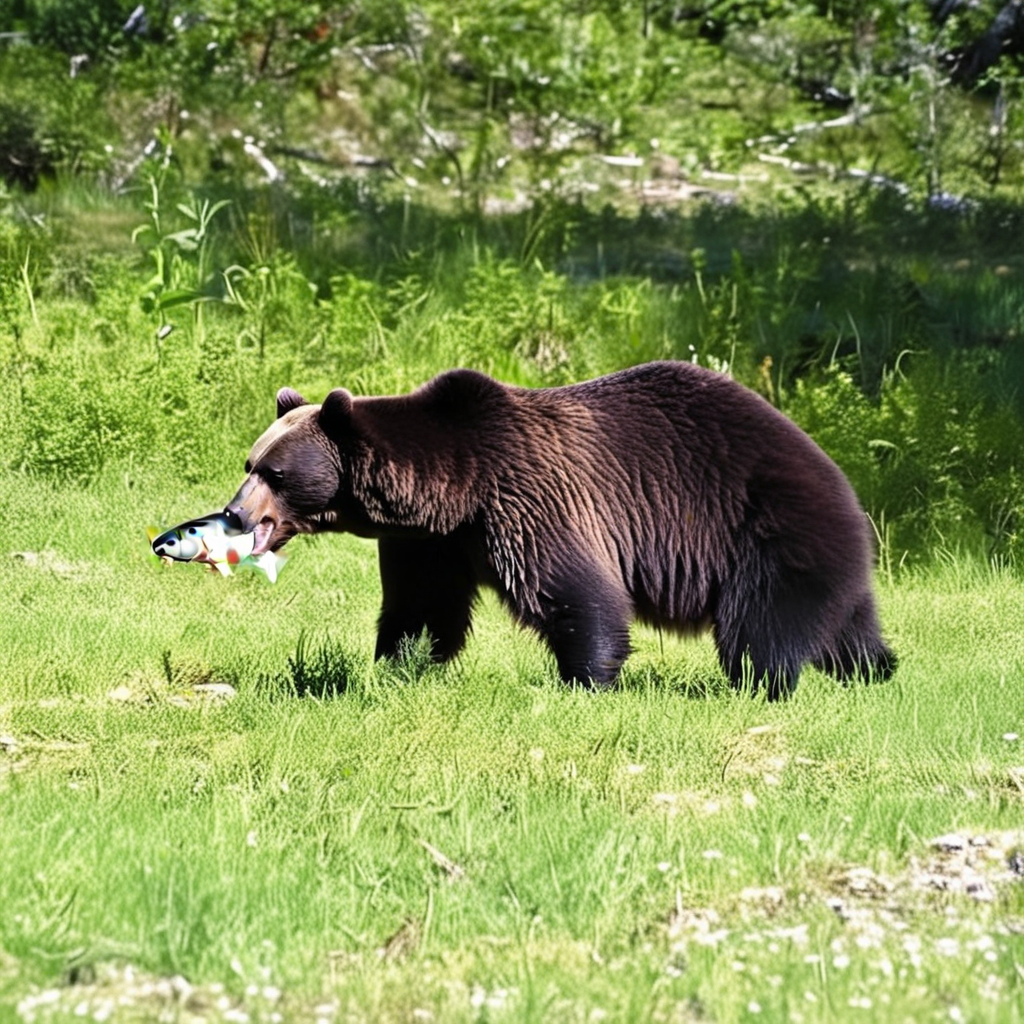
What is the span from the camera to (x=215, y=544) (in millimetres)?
5879

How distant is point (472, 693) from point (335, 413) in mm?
1040

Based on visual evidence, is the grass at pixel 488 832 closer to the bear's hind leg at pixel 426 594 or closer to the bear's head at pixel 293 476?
the bear's hind leg at pixel 426 594

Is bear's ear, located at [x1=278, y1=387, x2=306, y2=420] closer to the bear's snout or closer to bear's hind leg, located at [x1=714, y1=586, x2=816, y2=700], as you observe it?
the bear's snout

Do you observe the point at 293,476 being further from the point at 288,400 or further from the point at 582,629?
the point at 582,629

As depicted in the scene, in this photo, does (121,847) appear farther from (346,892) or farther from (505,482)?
(505,482)

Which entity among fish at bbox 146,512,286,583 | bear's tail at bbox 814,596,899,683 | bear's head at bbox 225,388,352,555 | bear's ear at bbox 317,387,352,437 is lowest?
bear's tail at bbox 814,596,899,683

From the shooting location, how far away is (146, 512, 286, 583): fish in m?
5.81

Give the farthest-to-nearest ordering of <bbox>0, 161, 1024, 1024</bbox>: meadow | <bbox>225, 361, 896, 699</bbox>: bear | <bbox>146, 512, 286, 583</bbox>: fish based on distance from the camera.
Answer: <bbox>225, 361, 896, 699</bbox>: bear
<bbox>146, 512, 286, 583</bbox>: fish
<bbox>0, 161, 1024, 1024</bbox>: meadow

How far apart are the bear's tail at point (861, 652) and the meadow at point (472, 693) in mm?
135

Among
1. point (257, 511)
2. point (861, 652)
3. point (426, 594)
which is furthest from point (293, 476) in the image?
point (861, 652)

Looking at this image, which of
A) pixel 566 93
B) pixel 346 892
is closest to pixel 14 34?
pixel 566 93

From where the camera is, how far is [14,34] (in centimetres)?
1409

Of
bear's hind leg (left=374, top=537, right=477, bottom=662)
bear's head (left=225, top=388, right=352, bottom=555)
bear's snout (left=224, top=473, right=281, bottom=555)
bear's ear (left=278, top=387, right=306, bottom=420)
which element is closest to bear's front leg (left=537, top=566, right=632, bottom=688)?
bear's hind leg (left=374, top=537, right=477, bottom=662)

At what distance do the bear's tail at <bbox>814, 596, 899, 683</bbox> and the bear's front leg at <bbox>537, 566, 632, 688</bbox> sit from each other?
85cm
